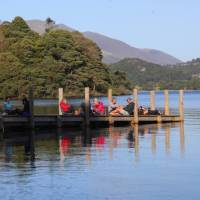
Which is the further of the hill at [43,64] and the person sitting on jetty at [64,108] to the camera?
the hill at [43,64]

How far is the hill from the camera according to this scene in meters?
136

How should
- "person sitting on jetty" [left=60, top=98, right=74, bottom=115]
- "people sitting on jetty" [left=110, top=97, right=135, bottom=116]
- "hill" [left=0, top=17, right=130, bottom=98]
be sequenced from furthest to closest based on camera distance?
1. "hill" [left=0, top=17, right=130, bottom=98]
2. "people sitting on jetty" [left=110, top=97, right=135, bottom=116]
3. "person sitting on jetty" [left=60, top=98, right=74, bottom=115]

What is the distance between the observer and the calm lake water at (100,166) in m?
21.4

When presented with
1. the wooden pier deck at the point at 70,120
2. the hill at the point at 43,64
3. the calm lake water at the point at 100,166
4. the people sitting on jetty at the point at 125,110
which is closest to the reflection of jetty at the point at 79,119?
the wooden pier deck at the point at 70,120

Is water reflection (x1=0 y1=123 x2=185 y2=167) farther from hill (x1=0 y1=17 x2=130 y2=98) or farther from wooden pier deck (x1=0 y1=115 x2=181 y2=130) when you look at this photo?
hill (x1=0 y1=17 x2=130 y2=98)

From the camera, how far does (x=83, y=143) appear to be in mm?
36281

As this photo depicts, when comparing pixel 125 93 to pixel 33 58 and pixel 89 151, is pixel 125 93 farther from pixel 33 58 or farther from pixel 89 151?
pixel 89 151

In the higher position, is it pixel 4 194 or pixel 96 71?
pixel 96 71

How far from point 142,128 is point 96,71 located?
11378 cm

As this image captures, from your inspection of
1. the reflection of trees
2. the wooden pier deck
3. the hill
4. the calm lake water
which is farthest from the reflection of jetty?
the hill

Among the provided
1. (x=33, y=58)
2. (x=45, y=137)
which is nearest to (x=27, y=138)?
(x=45, y=137)

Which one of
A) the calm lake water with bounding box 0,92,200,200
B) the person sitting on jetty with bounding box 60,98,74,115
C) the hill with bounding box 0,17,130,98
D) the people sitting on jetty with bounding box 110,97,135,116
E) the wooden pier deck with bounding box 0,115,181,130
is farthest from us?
the hill with bounding box 0,17,130,98

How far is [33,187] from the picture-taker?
868 inches

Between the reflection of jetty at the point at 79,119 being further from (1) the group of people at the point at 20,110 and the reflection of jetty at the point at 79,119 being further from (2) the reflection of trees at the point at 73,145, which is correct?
(2) the reflection of trees at the point at 73,145
